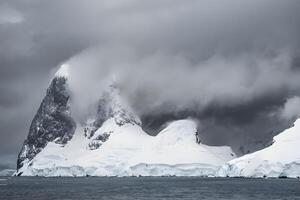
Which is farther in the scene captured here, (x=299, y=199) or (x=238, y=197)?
(x=238, y=197)

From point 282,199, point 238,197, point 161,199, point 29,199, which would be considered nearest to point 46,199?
point 29,199

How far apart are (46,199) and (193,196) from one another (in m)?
34.7

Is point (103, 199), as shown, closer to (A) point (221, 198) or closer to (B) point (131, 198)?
(B) point (131, 198)

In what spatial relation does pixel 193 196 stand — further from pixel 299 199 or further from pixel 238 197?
pixel 299 199

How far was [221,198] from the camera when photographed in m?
135

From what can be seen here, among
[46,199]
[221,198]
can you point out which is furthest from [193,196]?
[46,199]

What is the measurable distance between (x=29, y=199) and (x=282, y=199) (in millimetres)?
56021

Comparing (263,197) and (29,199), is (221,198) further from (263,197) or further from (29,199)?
(29,199)

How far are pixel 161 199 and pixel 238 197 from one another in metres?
17.8

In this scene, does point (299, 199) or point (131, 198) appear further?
point (131, 198)

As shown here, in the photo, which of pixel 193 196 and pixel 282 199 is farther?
pixel 193 196

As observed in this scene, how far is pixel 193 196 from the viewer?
142125 mm

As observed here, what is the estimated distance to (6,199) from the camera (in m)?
135

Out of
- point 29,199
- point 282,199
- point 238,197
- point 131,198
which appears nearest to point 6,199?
point 29,199
